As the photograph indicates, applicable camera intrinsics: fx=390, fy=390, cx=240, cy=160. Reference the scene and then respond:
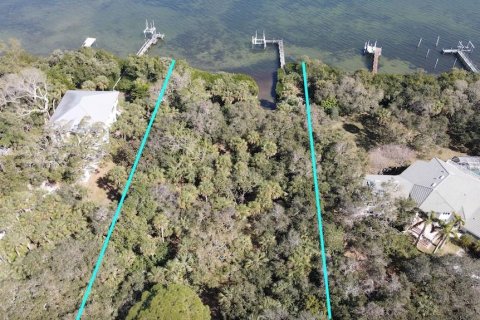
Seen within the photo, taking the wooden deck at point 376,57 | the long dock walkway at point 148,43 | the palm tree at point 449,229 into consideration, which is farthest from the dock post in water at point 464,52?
the long dock walkway at point 148,43

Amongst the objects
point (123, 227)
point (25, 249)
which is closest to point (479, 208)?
point (123, 227)

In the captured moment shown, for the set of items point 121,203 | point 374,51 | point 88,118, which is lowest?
point 121,203

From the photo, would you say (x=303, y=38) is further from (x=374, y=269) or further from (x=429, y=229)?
(x=374, y=269)

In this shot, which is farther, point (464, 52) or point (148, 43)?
point (148, 43)

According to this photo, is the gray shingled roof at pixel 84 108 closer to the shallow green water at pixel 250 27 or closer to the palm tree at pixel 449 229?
the shallow green water at pixel 250 27

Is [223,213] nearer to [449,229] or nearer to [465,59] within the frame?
[449,229]

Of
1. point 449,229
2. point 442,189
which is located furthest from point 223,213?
point 442,189
